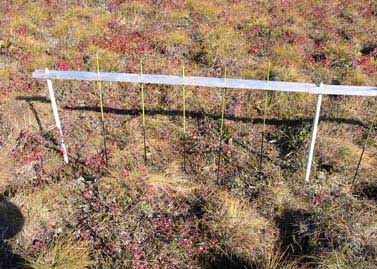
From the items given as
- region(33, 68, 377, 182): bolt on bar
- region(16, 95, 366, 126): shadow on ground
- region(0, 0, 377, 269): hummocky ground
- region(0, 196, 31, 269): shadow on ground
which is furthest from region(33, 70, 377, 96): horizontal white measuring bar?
region(16, 95, 366, 126): shadow on ground

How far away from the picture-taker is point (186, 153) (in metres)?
5.87

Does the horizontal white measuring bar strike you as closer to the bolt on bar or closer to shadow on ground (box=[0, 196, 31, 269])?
the bolt on bar

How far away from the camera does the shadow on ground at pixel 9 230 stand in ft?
13.8

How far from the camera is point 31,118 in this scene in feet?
21.3

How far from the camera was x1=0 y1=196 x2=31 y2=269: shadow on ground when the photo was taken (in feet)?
13.8

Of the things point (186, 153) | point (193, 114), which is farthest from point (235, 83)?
point (193, 114)

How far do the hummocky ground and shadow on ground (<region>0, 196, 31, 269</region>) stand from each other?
16 mm

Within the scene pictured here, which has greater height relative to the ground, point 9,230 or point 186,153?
point 186,153

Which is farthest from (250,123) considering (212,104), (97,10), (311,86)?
(97,10)

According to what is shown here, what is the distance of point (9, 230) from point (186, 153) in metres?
2.55

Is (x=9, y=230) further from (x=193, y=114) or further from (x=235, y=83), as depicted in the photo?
(x=193, y=114)

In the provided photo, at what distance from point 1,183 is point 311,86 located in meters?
4.15

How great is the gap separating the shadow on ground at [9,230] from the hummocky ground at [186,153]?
16 mm

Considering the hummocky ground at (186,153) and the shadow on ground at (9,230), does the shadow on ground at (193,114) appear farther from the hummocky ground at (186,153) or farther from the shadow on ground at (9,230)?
the shadow on ground at (9,230)
